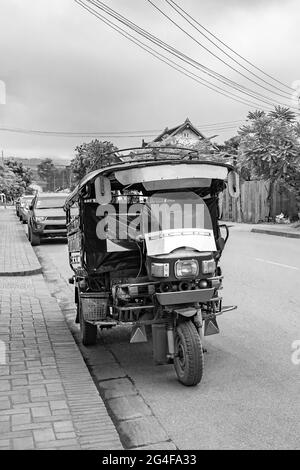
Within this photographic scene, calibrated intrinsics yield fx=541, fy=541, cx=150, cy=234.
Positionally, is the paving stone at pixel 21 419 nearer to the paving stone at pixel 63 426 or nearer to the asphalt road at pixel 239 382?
the paving stone at pixel 63 426

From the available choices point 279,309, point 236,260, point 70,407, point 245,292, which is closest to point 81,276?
point 70,407

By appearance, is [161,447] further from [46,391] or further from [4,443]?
[46,391]

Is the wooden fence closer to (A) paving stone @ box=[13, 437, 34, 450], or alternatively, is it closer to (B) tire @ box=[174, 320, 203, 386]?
(B) tire @ box=[174, 320, 203, 386]

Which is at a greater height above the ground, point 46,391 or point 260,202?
point 260,202

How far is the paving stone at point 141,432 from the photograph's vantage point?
3.86 m

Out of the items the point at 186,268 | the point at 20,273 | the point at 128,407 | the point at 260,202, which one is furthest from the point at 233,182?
the point at 260,202

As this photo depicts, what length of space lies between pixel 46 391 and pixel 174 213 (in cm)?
203

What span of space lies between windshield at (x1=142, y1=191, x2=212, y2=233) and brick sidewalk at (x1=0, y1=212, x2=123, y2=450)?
1.57m

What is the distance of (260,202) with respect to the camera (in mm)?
28094

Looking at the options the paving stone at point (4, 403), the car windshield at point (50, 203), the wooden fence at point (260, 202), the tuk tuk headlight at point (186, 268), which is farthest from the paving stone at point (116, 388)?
the wooden fence at point (260, 202)

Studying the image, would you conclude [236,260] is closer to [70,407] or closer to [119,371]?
[119,371]

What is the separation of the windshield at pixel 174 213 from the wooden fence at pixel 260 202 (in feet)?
70.1

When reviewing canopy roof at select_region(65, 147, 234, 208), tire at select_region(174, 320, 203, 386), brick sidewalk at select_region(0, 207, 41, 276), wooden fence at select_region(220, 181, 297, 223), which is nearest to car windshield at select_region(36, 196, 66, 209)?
brick sidewalk at select_region(0, 207, 41, 276)

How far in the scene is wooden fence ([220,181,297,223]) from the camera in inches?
1071
